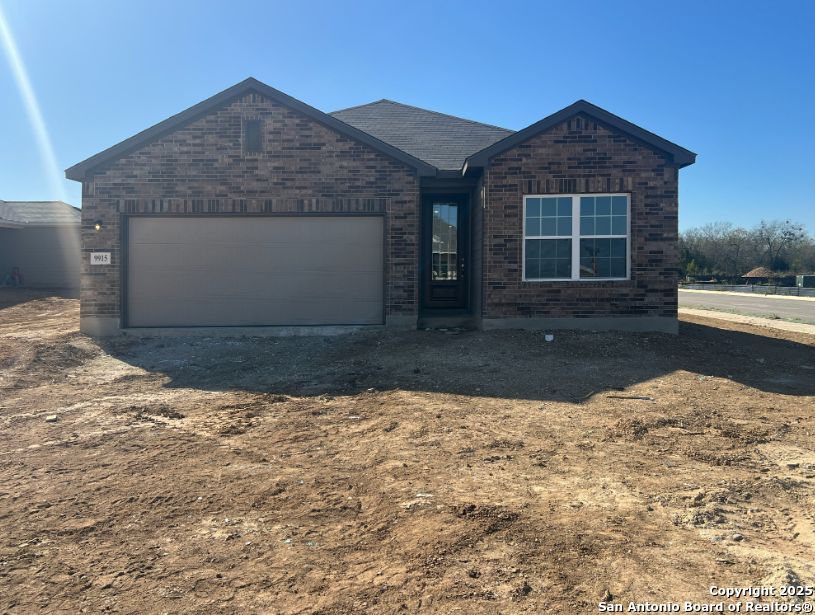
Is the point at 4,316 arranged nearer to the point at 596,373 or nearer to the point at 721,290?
the point at 596,373

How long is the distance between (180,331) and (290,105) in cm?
503

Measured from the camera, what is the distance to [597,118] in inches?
424

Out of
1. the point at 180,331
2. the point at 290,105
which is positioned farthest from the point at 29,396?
the point at 290,105

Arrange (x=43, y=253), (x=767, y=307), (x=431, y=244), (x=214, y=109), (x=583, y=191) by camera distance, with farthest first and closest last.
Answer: (x=767, y=307) < (x=43, y=253) < (x=431, y=244) < (x=214, y=109) < (x=583, y=191)

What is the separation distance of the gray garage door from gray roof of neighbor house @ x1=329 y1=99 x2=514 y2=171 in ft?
9.16

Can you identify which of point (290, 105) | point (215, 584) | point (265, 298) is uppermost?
point (290, 105)

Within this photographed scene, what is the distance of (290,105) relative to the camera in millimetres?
11172

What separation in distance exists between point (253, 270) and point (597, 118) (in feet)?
24.2

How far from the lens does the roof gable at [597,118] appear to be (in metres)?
10.6

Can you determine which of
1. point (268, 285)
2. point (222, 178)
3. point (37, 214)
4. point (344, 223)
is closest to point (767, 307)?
point (344, 223)

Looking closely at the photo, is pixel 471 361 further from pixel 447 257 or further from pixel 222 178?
pixel 222 178

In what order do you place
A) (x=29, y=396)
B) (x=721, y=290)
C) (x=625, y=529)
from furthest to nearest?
(x=721, y=290)
(x=29, y=396)
(x=625, y=529)

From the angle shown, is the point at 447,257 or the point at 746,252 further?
the point at 746,252

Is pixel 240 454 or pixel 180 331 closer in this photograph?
pixel 240 454
